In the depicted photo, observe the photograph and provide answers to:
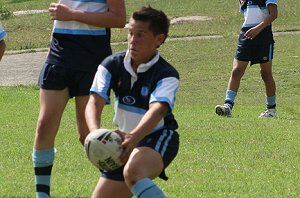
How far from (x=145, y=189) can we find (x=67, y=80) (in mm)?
1739

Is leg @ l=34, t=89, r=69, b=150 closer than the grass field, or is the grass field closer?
leg @ l=34, t=89, r=69, b=150

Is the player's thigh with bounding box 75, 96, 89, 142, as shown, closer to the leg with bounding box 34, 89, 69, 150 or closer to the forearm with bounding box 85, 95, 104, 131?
the leg with bounding box 34, 89, 69, 150

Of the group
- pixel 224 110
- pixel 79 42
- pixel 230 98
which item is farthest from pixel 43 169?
pixel 230 98

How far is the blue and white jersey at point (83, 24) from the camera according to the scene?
23.2 feet

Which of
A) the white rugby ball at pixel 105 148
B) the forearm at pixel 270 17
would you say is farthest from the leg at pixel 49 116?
the forearm at pixel 270 17

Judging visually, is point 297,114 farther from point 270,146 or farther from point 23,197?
point 23,197

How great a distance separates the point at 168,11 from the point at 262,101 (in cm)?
1740

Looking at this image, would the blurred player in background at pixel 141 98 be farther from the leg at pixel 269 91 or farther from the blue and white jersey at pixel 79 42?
the leg at pixel 269 91

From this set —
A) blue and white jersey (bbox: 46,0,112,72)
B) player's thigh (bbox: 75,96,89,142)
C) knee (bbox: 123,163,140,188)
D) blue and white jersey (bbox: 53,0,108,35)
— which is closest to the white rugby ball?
knee (bbox: 123,163,140,188)

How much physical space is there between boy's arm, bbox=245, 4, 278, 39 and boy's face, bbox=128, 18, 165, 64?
702cm

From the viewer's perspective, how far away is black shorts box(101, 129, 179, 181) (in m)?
5.79

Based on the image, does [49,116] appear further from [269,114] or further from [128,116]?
[269,114]

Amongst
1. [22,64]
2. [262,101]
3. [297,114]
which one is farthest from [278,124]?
[22,64]

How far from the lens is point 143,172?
5547 millimetres
